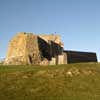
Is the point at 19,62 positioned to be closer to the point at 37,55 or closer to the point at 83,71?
the point at 37,55

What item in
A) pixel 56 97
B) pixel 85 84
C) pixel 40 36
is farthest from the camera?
pixel 40 36

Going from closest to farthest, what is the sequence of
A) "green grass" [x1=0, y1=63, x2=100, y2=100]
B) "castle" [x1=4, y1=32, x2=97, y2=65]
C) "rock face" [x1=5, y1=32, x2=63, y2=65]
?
"green grass" [x1=0, y1=63, x2=100, y2=100], "castle" [x1=4, y1=32, x2=97, y2=65], "rock face" [x1=5, y1=32, x2=63, y2=65]

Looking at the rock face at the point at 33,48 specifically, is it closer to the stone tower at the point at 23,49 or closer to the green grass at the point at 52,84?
the stone tower at the point at 23,49

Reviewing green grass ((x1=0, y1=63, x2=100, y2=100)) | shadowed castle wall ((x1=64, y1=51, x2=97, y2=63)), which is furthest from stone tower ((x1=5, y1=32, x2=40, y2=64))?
green grass ((x1=0, y1=63, x2=100, y2=100))

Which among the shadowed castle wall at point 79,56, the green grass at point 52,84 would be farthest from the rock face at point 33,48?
the green grass at point 52,84

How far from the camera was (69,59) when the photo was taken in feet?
236

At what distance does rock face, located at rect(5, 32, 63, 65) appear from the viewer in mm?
73562

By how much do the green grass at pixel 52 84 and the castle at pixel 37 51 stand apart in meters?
30.1

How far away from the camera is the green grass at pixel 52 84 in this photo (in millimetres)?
28766

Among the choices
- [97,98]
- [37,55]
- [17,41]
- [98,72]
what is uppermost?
[17,41]

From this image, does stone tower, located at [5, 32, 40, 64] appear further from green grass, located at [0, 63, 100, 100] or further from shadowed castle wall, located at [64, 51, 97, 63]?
green grass, located at [0, 63, 100, 100]

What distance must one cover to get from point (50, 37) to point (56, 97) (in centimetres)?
5842

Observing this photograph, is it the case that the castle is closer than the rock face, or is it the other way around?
the castle

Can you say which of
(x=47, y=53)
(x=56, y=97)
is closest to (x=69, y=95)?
(x=56, y=97)
